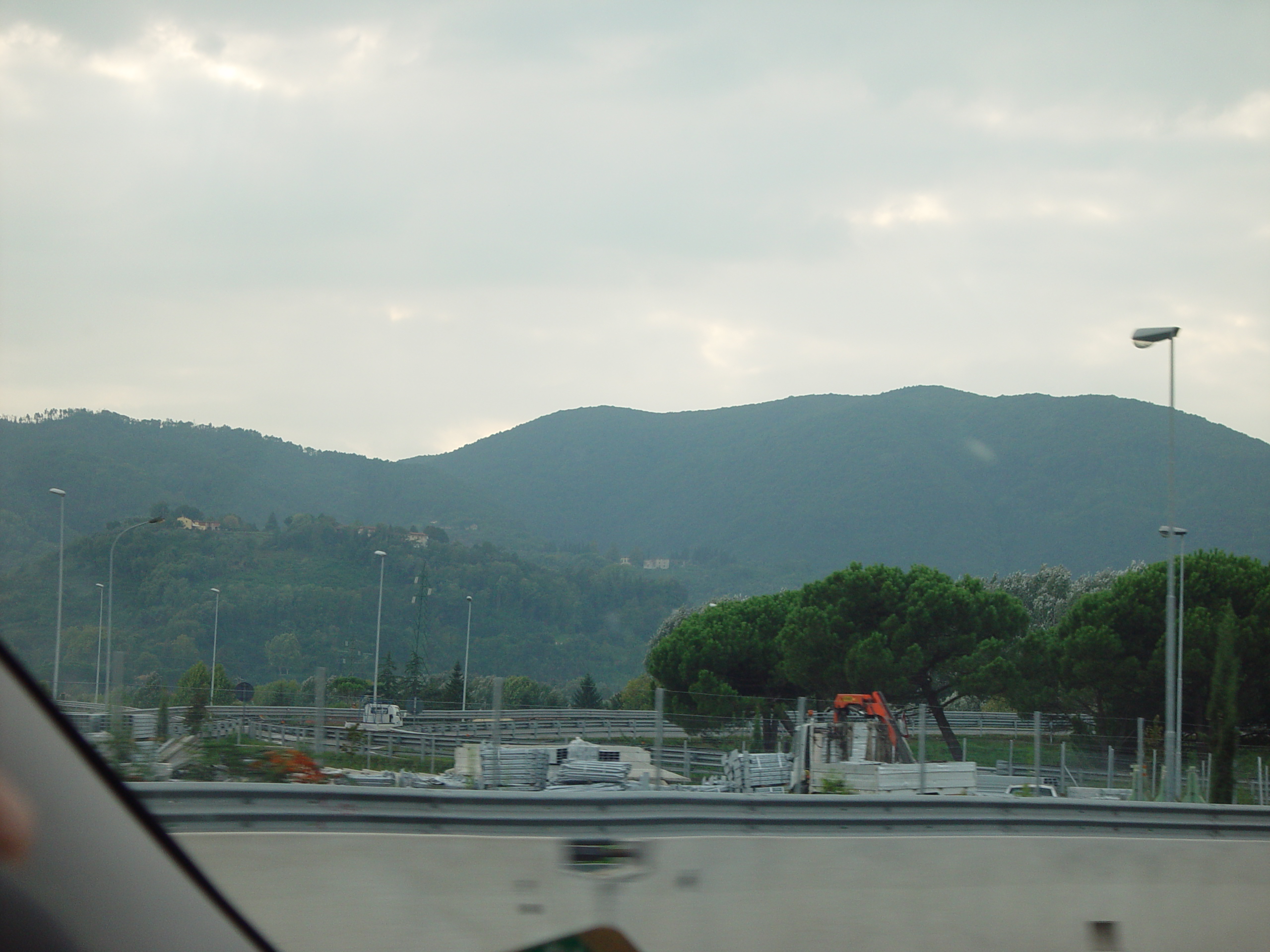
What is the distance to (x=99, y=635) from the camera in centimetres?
492

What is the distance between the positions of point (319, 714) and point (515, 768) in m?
6.41

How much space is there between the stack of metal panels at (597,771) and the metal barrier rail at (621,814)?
753cm

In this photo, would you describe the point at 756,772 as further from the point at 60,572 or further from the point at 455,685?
the point at 455,685

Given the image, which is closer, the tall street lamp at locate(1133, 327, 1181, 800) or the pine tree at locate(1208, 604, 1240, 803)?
the tall street lamp at locate(1133, 327, 1181, 800)

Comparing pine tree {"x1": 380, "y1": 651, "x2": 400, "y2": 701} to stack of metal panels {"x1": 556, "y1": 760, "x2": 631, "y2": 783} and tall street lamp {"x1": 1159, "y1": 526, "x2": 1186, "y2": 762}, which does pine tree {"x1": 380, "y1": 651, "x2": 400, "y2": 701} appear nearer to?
tall street lamp {"x1": 1159, "y1": 526, "x2": 1186, "y2": 762}

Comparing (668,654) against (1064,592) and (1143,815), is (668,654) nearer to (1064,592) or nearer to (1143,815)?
(1064,592)

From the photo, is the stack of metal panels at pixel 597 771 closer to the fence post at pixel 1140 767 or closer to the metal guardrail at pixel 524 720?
the metal guardrail at pixel 524 720

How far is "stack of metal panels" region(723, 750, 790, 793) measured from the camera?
565 inches

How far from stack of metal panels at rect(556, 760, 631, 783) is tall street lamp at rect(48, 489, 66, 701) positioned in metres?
9.81

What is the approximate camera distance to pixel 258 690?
8922 millimetres

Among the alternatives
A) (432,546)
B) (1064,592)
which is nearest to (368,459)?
(432,546)

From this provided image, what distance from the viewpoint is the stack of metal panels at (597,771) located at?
1465cm

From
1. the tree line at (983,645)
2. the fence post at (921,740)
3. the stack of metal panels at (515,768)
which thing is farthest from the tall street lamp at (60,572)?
the tree line at (983,645)

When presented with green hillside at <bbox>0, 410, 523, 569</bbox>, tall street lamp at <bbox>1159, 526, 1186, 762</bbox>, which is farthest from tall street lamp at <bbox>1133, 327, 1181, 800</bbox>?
green hillside at <bbox>0, 410, 523, 569</bbox>
